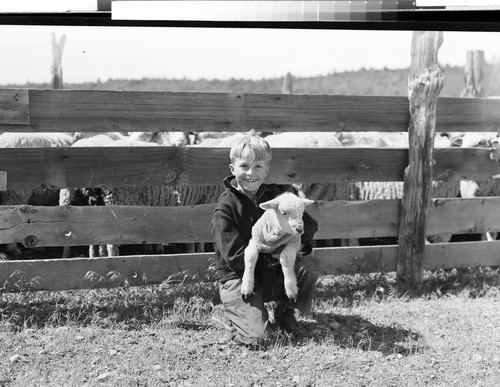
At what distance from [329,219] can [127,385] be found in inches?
107

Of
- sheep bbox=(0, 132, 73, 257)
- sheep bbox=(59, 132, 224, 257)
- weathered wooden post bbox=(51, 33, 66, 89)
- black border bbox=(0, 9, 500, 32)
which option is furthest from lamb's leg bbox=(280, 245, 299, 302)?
weathered wooden post bbox=(51, 33, 66, 89)

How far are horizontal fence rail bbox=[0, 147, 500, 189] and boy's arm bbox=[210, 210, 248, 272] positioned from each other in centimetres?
118

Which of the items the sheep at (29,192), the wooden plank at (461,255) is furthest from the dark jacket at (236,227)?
the sheep at (29,192)

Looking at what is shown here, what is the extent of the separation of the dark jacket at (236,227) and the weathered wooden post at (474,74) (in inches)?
575

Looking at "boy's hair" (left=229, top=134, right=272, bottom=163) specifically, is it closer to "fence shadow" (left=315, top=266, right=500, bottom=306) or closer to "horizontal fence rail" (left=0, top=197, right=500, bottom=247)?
"horizontal fence rail" (left=0, top=197, right=500, bottom=247)

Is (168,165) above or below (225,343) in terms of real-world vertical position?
above

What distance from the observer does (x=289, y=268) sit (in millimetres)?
4059

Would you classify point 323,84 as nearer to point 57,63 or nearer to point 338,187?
point 57,63

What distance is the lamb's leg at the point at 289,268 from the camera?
13.2ft

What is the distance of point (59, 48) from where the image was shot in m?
20.4

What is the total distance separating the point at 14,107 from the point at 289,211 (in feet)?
8.02

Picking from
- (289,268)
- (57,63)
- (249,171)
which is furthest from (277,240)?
(57,63)

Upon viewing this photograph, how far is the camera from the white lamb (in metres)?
3.85

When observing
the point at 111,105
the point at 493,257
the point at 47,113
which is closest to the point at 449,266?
the point at 493,257
